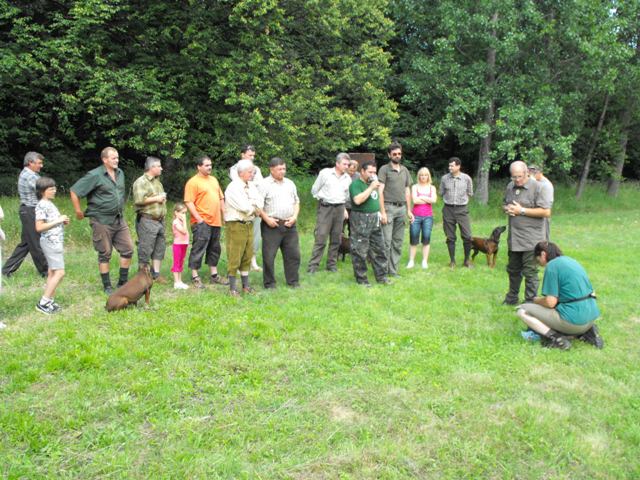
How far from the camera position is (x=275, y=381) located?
4.47m

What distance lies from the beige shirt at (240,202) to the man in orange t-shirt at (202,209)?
59cm

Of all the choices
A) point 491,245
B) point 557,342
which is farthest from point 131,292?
point 491,245

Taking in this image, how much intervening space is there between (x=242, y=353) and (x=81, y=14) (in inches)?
422

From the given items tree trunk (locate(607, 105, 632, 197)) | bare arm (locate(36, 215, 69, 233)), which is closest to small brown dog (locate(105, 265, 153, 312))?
bare arm (locate(36, 215, 69, 233))

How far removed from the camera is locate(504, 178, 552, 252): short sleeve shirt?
6.40 m

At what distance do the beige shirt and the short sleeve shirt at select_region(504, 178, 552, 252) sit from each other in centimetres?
328

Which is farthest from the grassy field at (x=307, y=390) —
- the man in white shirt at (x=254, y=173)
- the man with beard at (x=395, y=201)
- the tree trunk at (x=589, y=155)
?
the tree trunk at (x=589, y=155)

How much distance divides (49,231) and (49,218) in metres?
0.17

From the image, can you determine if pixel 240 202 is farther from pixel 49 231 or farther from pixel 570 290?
pixel 570 290

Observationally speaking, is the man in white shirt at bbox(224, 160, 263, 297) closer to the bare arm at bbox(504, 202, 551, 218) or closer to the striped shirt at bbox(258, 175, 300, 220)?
the striped shirt at bbox(258, 175, 300, 220)

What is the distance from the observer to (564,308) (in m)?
5.16

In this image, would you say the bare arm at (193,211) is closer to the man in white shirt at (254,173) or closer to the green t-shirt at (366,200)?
the man in white shirt at (254,173)

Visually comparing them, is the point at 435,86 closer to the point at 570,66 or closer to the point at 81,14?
the point at 570,66

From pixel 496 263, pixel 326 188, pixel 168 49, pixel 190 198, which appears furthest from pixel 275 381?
pixel 168 49
